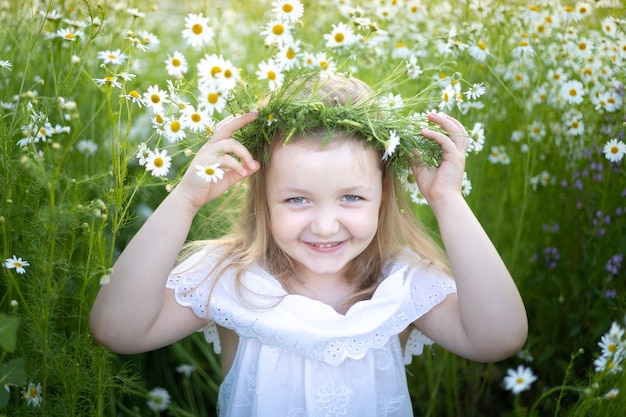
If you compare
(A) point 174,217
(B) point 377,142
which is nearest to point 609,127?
(B) point 377,142

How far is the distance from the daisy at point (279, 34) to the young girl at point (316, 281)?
0.17 m

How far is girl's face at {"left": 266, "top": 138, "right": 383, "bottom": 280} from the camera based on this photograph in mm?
1526

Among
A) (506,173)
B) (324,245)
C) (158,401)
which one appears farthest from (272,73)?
(506,173)

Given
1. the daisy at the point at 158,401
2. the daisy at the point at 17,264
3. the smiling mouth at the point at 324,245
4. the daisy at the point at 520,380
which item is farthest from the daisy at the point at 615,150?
the daisy at the point at 17,264

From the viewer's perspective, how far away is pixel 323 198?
1.54 meters

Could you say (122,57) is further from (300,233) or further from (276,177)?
(300,233)

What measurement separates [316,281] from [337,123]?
0.49 meters

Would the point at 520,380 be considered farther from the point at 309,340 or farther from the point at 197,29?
the point at 197,29

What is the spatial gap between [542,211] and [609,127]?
420mm

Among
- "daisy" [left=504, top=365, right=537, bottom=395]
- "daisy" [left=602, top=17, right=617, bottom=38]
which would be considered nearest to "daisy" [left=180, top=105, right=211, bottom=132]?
"daisy" [left=504, top=365, right=537, bottom=395]

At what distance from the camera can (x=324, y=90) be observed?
65.1 inches

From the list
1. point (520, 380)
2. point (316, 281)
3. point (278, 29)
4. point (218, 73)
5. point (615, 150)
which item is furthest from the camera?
point (615, 150)

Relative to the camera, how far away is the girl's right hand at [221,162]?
150 cm

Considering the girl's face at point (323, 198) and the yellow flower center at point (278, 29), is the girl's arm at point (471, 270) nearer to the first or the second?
the girl's face at point (323, 198)
